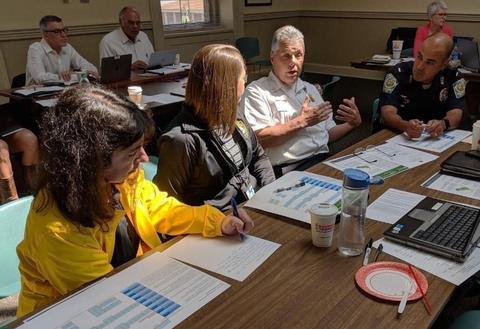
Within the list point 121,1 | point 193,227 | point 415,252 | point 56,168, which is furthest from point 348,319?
point 121,1

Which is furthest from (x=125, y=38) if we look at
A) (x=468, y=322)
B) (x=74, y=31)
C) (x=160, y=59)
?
(x=468, y=322)

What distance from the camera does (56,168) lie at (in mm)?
1049

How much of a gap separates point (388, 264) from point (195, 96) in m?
0.90

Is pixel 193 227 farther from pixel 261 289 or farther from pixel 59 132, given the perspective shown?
pixel 59 132

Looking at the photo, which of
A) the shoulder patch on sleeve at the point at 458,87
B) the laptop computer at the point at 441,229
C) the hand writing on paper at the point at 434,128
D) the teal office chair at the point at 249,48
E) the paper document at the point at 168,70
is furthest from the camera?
the teal office chair at the point at 249,48

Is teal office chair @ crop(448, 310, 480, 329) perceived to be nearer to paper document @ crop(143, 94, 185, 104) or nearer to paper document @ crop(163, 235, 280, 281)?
paper document @ crop(163, 235, 280, 281)

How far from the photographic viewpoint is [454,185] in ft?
5.16

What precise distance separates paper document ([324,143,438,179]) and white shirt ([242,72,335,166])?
392mm

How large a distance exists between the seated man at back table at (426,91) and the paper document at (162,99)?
53.9 inches

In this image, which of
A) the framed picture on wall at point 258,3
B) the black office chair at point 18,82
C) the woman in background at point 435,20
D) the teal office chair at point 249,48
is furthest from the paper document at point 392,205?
the framed picture on wall at point 258,3

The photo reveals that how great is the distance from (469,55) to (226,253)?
3977 mm

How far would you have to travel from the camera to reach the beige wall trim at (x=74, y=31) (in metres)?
4.04

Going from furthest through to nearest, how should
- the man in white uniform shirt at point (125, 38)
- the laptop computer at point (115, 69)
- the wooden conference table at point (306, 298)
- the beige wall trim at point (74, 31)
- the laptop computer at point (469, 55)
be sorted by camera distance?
the man in white uniform shirt at point (125, 38) < the laptop computer at point (469, 55) < the beige wall trim at point (74, 31) < the laptop computer at point (115, 69) < the wooden conference table at point (306, 298)

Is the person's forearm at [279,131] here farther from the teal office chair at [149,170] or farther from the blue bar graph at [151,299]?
the blue bar graph at [151,299]
